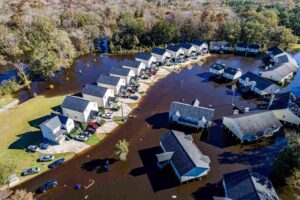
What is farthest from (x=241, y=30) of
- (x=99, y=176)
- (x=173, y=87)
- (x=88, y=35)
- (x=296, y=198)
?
(x=99, y=176)

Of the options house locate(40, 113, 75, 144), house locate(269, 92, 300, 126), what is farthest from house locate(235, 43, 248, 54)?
house locate(40, 113, 75, 144)

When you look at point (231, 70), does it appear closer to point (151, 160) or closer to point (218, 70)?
point (218, 70)

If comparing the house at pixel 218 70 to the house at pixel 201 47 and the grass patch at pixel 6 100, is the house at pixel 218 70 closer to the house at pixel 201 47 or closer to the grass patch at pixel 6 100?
the house at pixel 201 47

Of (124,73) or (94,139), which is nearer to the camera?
(94,139)

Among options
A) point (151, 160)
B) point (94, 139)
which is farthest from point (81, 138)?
point (151, 160)

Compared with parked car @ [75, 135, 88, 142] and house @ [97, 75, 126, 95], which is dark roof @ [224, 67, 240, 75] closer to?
house @ [97, 75, 126, 95]

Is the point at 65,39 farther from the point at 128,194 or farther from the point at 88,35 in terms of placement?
the point at 128,194
